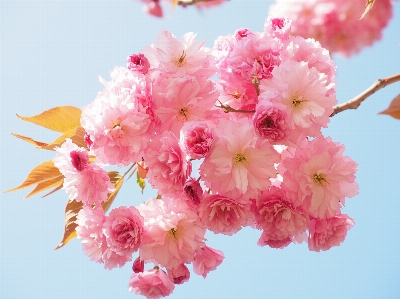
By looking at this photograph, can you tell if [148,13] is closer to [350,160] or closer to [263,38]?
[263,38]

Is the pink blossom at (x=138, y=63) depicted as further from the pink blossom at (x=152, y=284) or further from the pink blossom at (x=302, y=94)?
the pink blossom at (x=152, y=284)

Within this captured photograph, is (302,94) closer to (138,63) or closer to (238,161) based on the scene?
(238,161)

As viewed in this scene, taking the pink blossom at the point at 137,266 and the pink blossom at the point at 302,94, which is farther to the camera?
the pink blossom at the point at 137,266

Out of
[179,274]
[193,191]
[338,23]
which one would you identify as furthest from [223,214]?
[338,23]

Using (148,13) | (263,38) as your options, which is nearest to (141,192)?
(263,38)

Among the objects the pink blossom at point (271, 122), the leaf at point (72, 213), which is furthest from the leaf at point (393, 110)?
the leaf at point (72, 213)

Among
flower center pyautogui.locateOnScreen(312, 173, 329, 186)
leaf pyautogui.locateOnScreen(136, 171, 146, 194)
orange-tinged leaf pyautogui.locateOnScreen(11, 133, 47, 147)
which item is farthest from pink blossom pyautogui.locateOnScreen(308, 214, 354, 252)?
orange-tinged leaf pyautogui.locateOnScreen(11, 133, 47, 147)

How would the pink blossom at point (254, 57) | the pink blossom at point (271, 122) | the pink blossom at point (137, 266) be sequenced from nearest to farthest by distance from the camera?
the pink blossom at point (271, 122), the pink blossom at point (254, 57), the pink blossom at point (137, 266)
